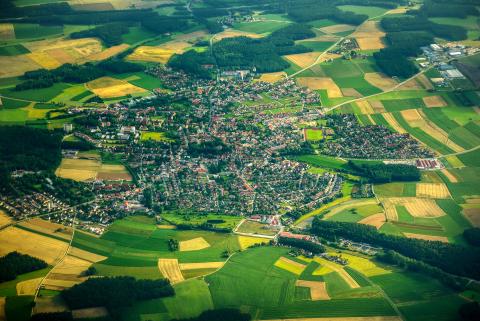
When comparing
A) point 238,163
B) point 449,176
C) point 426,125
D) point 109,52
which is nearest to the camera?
point 449,176

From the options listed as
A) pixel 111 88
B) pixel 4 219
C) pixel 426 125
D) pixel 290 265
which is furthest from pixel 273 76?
pixel 4 219

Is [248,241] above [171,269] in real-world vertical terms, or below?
below

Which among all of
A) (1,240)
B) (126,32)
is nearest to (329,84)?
(126,32)

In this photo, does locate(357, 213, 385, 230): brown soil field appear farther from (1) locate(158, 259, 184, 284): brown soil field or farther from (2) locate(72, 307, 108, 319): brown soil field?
(2) locate(72, 307, 108, 319): brown soil field

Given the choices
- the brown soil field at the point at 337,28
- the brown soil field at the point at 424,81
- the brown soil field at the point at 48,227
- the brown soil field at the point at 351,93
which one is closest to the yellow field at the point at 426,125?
the brown soil field at the point at 424,81

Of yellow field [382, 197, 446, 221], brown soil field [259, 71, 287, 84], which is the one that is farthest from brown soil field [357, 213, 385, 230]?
brown soil field [259, 71, 287, 84]

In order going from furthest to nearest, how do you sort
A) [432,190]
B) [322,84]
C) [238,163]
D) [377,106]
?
[322,84] → [377,106] → [238,163] → [432,190]

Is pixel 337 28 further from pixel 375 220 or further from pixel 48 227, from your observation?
pixel 48 227

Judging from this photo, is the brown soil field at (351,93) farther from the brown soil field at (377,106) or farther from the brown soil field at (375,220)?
the brown soil field at (375,220)

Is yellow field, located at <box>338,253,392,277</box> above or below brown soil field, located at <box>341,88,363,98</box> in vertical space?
below
